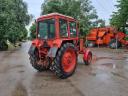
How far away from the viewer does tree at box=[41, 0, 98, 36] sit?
1297 inches

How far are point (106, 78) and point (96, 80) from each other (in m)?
0.56

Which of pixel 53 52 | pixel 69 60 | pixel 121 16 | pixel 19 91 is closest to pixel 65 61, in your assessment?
pixel 69 60

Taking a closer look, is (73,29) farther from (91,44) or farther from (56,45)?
(91,44)

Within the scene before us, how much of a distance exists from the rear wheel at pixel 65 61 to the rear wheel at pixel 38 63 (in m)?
1.22

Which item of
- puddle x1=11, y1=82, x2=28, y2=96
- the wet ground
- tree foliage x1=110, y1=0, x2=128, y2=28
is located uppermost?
tree foliage x1=110, y1=0, x2=128, y2=28

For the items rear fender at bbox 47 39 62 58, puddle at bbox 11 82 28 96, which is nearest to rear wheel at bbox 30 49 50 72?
rear fender at bbox 47 39 62 58

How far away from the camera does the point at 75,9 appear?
1302 inches

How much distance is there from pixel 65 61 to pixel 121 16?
19.4 meters

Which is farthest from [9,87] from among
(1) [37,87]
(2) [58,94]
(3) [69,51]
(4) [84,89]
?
(3) [69,51]

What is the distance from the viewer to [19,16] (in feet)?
123

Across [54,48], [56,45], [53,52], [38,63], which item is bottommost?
[38,63]

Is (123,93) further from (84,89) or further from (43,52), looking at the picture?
(43,52)

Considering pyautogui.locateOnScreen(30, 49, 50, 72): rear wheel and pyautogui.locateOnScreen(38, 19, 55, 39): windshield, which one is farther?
pyautogui.locateOnScreen(30, 49, 50, 72): rear wheel

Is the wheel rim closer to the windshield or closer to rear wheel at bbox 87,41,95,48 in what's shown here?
the windshield
